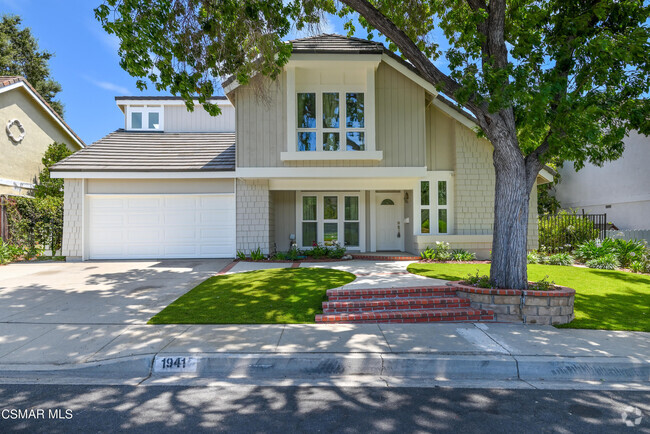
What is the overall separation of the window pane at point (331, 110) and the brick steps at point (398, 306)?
621 centimetres

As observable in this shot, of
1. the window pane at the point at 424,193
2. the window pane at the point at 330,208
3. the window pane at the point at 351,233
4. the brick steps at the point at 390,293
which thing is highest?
the window pane at the point at 424,193

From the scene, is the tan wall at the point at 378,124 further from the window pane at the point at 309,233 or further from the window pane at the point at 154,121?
the window pane at the point at 154,121

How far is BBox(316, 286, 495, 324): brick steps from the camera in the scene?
5785 mm

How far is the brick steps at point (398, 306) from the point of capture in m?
5.79

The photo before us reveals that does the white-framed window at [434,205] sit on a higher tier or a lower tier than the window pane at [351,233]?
higher

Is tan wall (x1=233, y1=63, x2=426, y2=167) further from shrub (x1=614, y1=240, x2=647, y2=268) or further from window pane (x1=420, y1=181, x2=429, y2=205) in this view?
shrub (x1=614, y1=240, x2=647, y2=268)

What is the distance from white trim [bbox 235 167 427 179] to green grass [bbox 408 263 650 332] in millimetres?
3099

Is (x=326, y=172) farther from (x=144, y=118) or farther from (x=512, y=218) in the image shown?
(x=144, y=118)

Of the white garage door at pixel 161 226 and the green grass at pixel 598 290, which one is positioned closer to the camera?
the green grass at pixel 598 290

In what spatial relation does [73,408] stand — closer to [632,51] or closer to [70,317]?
[70,317]

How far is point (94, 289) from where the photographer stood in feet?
24.8

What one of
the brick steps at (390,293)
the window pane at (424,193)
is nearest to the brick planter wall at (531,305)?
the brick steps at (390,293)

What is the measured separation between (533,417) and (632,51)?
6.07 metres

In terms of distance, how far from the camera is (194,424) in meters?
3.09
